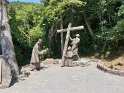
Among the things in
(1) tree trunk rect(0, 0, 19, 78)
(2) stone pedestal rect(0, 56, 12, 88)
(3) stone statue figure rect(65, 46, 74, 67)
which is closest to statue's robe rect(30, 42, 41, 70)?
(1) tree trunk rect(0, 0, 19, 78)

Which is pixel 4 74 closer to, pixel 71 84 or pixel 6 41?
pixel 71 84

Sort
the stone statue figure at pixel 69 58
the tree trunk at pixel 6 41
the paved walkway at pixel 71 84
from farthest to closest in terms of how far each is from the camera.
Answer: the stone statue figure at pixel 69 58 → the tree trunk at pixel 6 41 → the paved walkway at pixel 71 84

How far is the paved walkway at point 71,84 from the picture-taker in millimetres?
13615

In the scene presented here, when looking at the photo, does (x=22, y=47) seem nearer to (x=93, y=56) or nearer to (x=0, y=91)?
(x=93, y=56)

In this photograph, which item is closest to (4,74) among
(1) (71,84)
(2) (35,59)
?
(1) (71,84)

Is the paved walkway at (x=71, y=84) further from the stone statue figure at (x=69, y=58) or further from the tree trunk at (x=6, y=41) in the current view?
the stone statue figure at (x=69, y=58)

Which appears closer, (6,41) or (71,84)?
(71,84)

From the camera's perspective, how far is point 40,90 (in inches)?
545

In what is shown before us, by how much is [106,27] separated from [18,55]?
7.13 meters

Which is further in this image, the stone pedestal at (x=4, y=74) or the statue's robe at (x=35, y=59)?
the statue's robe at (x=35, y=59)

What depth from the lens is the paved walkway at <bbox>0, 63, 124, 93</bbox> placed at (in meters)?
13.6

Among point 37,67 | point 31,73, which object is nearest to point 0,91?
point 31,73

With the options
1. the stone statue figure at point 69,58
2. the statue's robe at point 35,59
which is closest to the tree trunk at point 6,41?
the statue's robe at point 35,59

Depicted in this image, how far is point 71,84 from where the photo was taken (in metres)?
15.1
